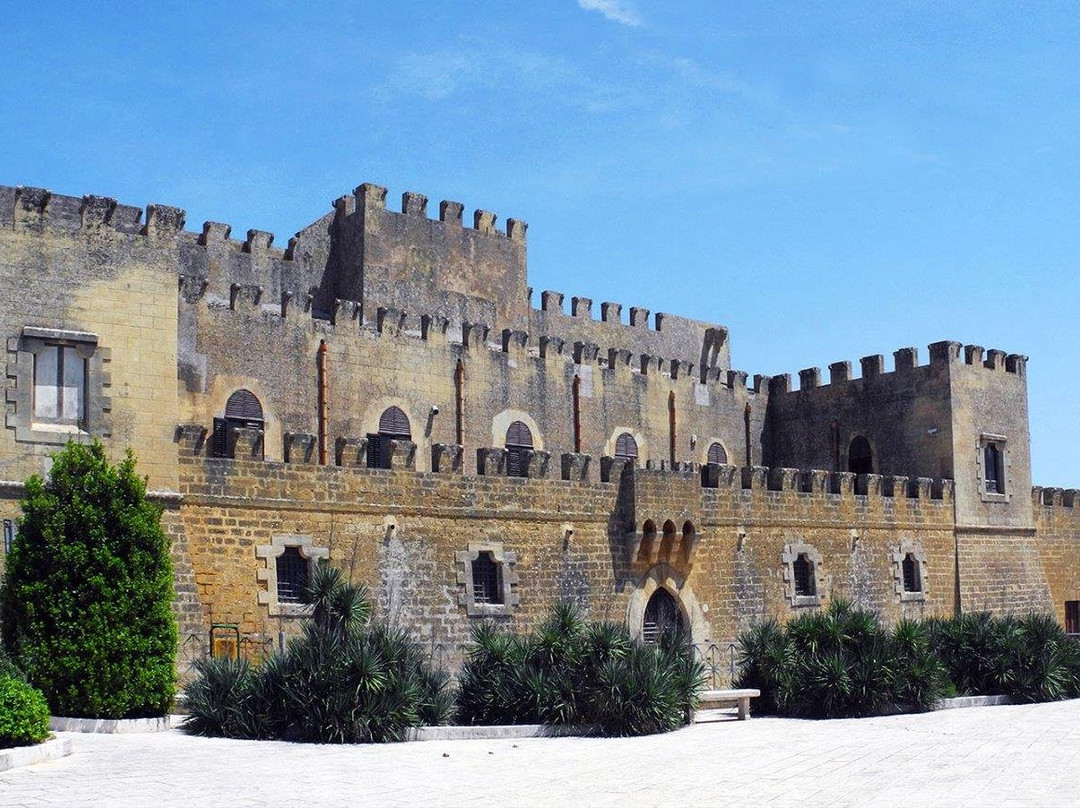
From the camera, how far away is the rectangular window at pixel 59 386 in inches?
764

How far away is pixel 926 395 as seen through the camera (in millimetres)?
35000

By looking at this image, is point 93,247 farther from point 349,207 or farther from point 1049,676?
point 1049,676

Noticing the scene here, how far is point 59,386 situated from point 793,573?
1675 cm

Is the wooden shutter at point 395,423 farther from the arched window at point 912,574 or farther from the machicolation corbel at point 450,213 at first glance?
the arched window at point 912,574

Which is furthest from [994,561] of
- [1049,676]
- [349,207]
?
[349,207]

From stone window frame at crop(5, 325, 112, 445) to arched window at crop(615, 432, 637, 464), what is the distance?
16137 millimetres

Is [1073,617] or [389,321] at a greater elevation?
[389,321]

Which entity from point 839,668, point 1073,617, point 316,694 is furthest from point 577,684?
point 1073,617

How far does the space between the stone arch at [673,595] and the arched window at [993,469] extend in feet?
37.1

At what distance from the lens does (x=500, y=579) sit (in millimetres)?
24906

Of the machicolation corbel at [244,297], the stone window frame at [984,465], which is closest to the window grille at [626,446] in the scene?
the stone window frame at [984,465]

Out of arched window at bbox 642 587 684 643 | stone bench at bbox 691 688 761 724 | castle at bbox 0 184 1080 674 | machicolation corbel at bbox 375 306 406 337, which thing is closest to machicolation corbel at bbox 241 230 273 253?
castle at bbox 0 184 1080 674

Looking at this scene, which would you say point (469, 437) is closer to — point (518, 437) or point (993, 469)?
point (518, 437)

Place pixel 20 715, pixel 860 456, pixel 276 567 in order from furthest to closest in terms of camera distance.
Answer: pixel 860 456, pixel 276 567, pixel 20 715
